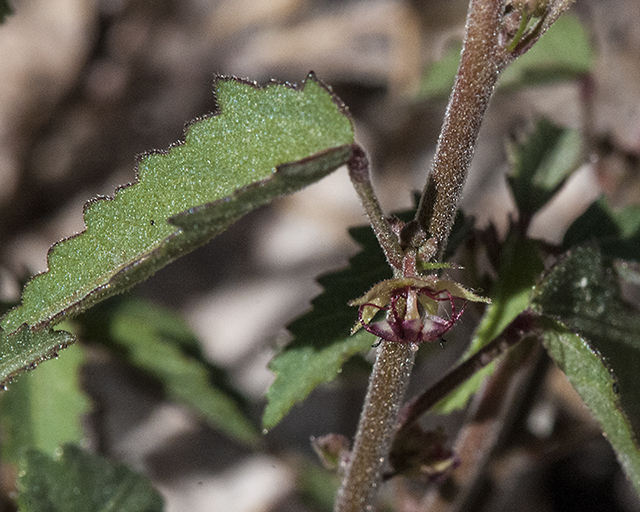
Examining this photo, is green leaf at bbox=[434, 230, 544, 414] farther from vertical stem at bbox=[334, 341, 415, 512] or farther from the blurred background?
the blurred background

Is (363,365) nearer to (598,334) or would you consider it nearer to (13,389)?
(598,334)

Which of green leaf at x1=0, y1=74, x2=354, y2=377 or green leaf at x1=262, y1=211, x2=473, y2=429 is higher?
green leaf at x1=0, y1=74, x2=354, y2=377

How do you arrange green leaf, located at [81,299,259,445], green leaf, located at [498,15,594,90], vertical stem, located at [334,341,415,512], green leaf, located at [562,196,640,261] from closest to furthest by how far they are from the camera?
vertical stem, located at [334,341,415,512]
green leaf, located at [562,196,640,261]
green leaf, located at [81,299,259,445]
green leaf, located at [498,15,594,90]

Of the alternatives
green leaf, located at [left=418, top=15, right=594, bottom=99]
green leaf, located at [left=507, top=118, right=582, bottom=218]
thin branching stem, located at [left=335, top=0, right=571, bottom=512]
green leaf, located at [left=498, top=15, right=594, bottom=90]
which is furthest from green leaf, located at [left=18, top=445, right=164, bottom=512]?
green leaf, located at [left=498, top=15, right=594, bottom=90]

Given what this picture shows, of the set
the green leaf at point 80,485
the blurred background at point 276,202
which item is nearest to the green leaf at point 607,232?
the green leaf at point 80,485

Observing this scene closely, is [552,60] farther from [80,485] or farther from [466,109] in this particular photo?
[80,485]

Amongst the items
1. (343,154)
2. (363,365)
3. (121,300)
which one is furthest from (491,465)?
(343,154)
